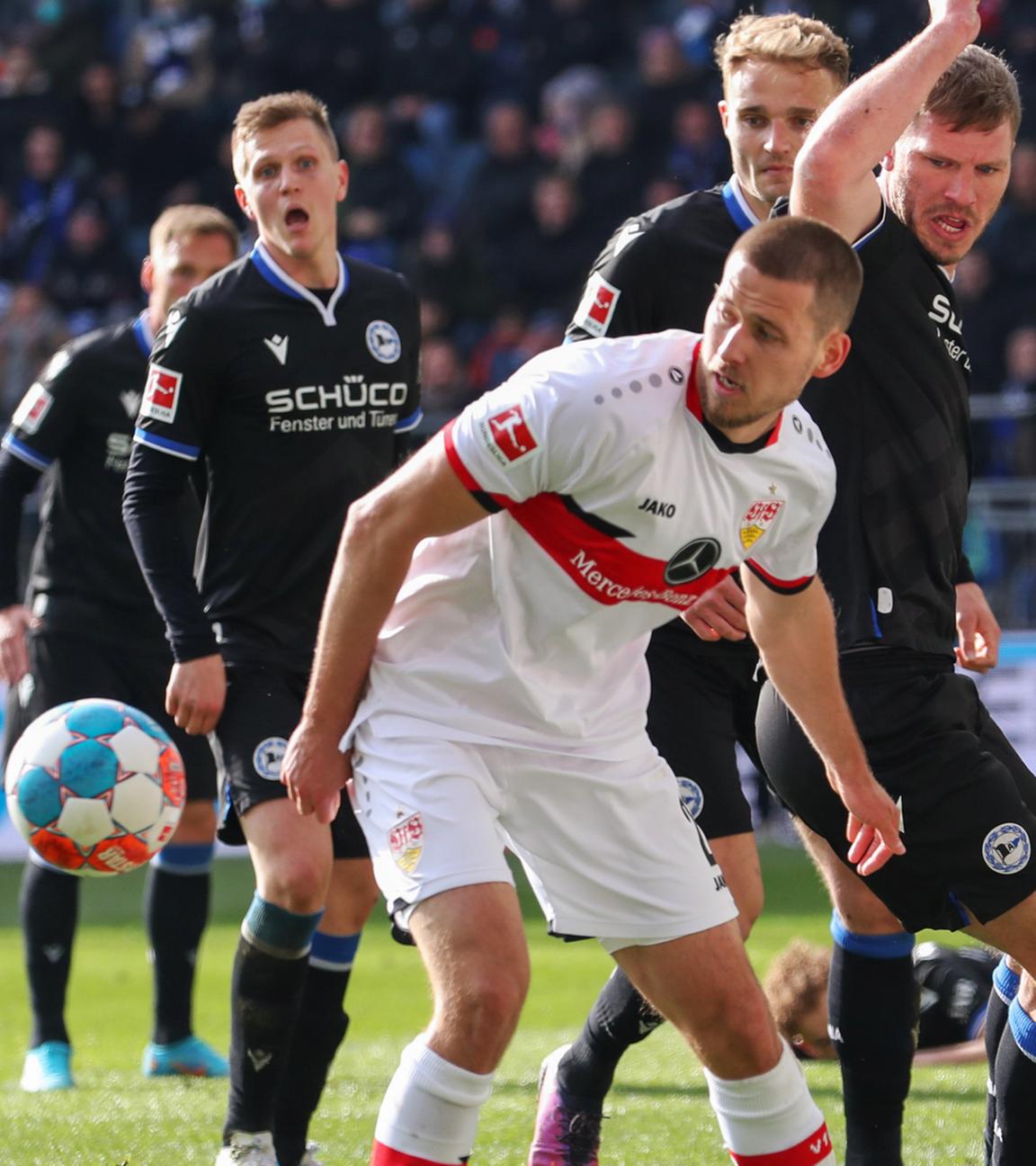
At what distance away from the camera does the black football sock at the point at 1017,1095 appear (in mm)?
4219

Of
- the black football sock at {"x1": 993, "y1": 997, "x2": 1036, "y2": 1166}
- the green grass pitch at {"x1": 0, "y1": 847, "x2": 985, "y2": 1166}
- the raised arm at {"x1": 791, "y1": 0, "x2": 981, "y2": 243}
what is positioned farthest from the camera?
the green grass pitch at {"x1": 0, "y1": 847, "x2": 985, "y2": 1166}

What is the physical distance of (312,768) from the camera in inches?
149

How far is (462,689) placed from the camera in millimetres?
3846

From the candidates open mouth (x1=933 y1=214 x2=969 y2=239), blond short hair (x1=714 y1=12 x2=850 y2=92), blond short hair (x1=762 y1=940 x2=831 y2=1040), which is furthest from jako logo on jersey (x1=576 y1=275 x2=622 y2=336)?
blond short hair (x1=762 y1=940 x2=831 y2=1040)

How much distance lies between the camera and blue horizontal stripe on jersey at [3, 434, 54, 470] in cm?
668

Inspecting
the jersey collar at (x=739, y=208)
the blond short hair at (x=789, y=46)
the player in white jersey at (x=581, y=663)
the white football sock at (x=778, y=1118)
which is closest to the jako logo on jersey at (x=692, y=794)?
the player in white jersey at (x=581, y=663)

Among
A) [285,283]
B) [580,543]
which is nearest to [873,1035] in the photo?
[580,543]

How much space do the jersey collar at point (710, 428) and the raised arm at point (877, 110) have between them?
527 millimetres

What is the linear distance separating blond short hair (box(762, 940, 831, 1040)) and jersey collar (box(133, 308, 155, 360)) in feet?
10.1

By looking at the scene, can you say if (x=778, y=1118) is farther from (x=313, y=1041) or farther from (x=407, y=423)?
(x=407, y=423)

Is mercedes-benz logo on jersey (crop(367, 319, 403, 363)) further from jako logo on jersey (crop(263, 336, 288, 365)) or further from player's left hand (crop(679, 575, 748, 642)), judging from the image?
player's left hand (crop(679, 575, 748, 642))

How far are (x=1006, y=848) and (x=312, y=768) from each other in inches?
57.0

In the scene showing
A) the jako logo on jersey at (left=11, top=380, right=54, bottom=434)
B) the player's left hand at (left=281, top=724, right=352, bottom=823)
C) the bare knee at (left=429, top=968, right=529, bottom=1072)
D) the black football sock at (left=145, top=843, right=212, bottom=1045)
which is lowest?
the black football sock at (left=145, top=843, right=212, bottom=1045)

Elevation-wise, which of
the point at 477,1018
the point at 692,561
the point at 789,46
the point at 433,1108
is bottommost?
the point at 433,1108
